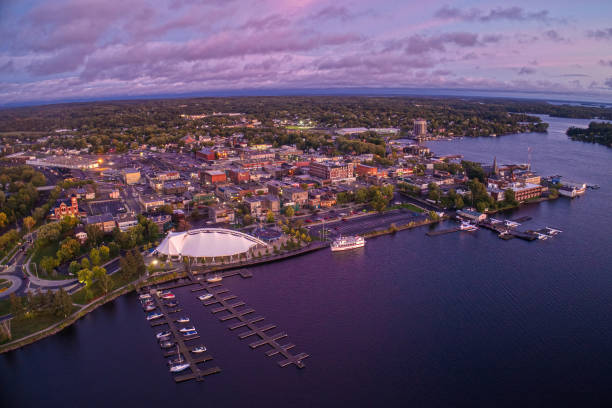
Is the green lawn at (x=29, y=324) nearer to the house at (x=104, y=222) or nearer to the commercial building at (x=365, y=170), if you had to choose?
the house at (x=104, y=222)

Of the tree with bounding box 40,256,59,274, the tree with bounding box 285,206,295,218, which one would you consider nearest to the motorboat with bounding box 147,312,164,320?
the tree with bounding box 40,256,59,274

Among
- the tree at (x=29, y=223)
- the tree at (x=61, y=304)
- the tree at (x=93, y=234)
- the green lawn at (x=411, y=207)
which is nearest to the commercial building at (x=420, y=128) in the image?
the green lawn at (x=411, y=207)

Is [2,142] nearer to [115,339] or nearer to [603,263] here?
[115,339]

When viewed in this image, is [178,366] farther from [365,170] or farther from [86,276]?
[365,170]

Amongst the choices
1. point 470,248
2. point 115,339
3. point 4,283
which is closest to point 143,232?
point 4,283

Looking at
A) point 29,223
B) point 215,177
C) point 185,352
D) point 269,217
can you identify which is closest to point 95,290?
point 185,352

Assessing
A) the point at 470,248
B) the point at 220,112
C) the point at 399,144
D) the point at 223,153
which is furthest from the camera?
the point at 220,112
